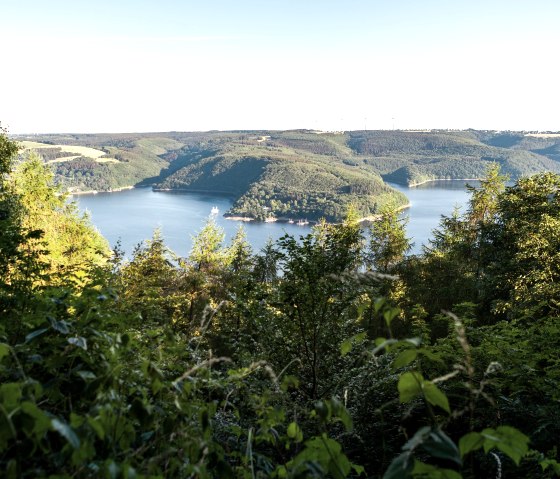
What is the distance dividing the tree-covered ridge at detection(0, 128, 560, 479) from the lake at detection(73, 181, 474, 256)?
50.4 meters

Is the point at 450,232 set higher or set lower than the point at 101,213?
higher

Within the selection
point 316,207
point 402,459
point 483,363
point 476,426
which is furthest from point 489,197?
point 316,207

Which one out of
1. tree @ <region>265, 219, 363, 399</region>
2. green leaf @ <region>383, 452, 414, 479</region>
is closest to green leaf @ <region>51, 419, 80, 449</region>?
green leaf @ <region>383, 452, 414, 479</region>

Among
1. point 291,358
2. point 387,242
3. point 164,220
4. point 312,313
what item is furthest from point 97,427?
point 164,220

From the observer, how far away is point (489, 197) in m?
23.3

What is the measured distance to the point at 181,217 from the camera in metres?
139

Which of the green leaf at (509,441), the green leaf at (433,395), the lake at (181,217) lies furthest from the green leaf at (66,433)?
the lake at (181,217)

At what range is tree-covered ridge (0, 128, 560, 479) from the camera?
122 cm

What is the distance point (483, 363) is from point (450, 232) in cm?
1993

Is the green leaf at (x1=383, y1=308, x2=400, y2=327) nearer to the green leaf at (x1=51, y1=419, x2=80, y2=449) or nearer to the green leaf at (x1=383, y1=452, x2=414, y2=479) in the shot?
the green leaf at (x1=383, y1=452, x2=414, y2=479)

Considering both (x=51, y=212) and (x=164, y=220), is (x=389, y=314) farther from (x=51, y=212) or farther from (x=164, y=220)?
(x=164, y=220)

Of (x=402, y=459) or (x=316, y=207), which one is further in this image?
(x=316, y=207)

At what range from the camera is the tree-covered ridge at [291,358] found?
47.9 inches

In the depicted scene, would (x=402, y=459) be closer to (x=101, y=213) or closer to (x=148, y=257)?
(x=148, y=257)
